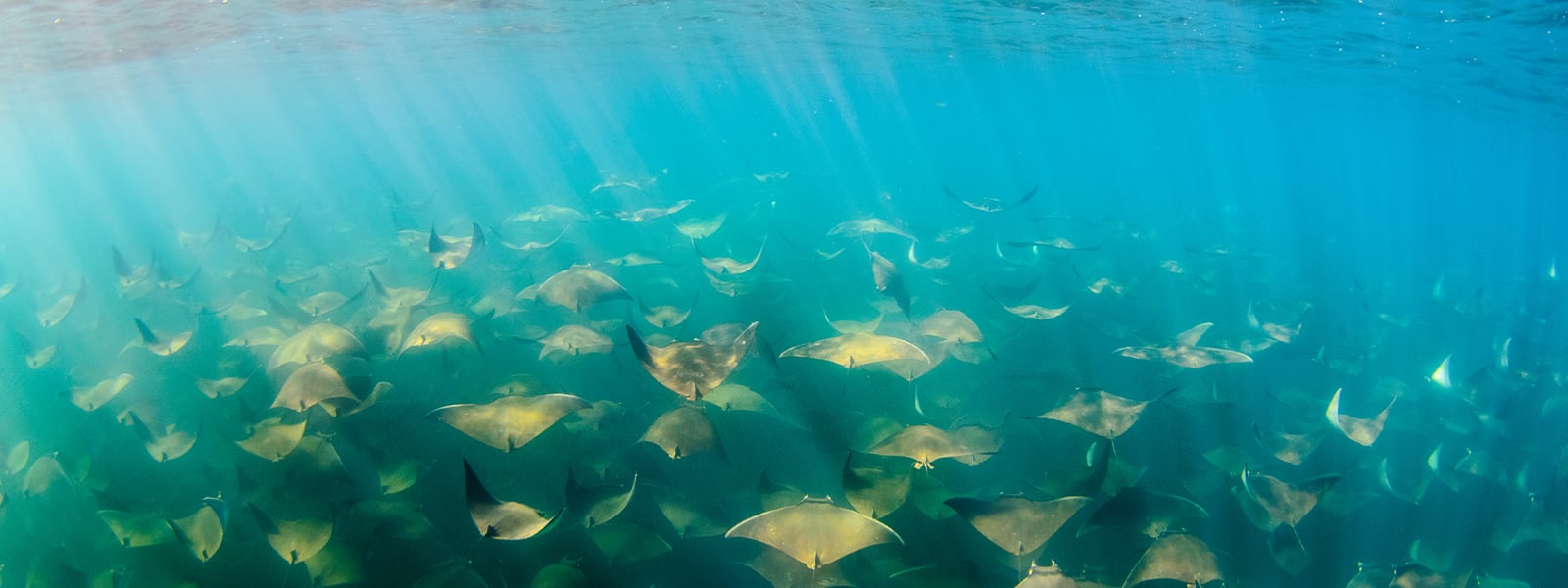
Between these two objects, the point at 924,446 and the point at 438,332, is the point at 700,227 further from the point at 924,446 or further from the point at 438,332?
the point at 924,446

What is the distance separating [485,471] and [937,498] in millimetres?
3586

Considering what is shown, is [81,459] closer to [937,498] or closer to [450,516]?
[450,516]

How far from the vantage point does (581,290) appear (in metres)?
6.15

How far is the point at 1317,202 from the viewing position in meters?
40.3

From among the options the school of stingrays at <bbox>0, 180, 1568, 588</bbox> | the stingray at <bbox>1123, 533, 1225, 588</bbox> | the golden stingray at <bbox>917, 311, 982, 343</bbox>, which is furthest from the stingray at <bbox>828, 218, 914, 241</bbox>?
the stingray at <bbox>1123, 533, 1225, 588</bbox>

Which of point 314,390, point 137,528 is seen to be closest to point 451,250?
point 314,390

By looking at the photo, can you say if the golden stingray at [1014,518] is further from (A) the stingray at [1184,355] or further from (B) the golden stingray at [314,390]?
(B) the golden stingray at [314,390]

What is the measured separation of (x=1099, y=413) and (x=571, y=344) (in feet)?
15.8

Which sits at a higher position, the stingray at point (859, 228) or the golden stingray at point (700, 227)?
the golden stingray at point (700, 227)


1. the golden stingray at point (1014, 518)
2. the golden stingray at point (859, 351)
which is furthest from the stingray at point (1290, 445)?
the golden stingray at point (859, 351)

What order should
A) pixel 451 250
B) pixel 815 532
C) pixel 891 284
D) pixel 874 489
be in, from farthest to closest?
1. pixel 451 250
2. pixel 891 284
3. pixel 874 489
4. pixel 815 532

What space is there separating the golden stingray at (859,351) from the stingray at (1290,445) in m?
3.29

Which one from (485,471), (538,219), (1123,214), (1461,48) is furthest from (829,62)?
(485,471)

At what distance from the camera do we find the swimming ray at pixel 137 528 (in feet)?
13.9
